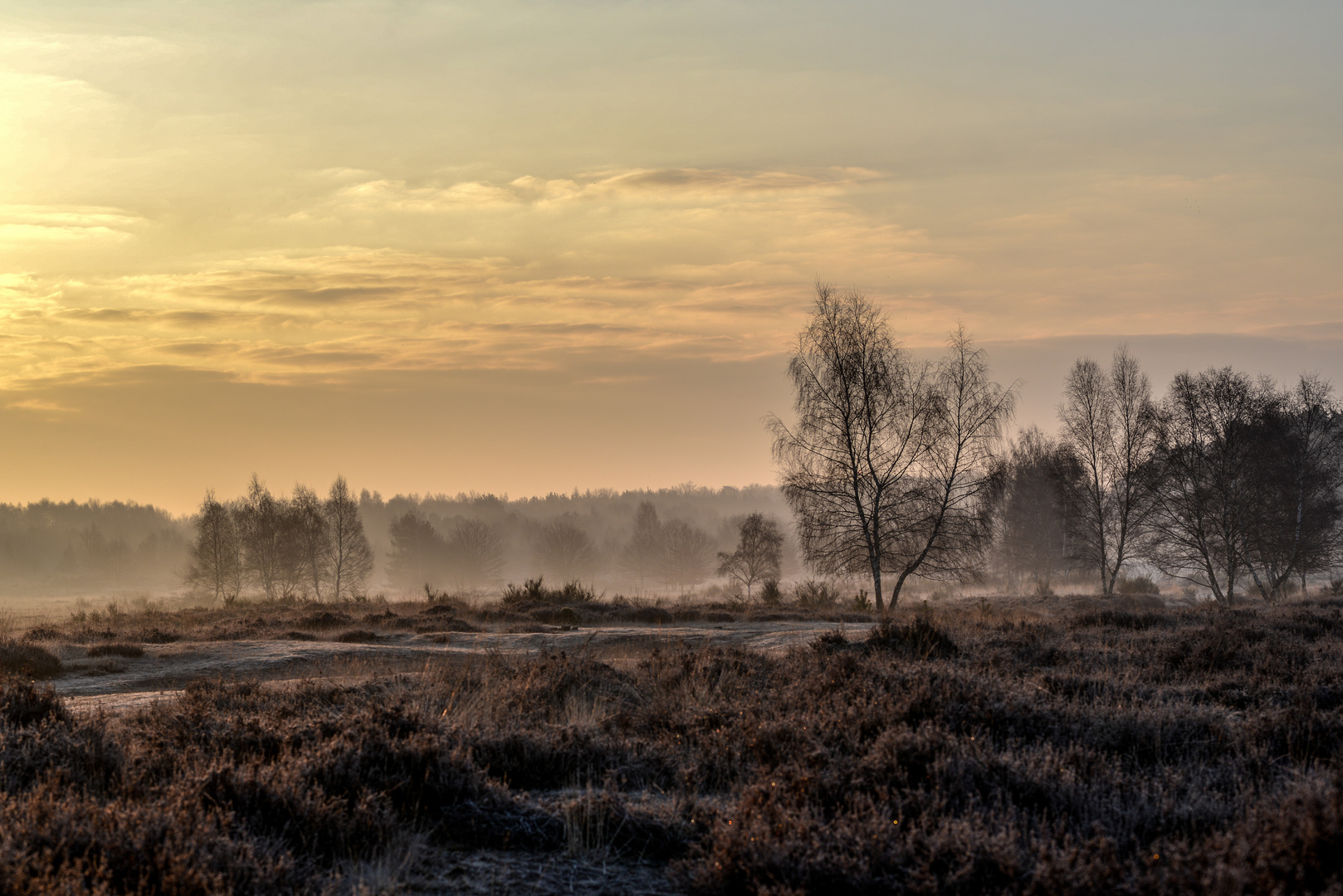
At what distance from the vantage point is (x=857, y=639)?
46.3ft

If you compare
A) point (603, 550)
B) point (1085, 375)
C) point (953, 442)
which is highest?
point (1085, 375)

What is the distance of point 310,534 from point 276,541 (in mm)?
2317

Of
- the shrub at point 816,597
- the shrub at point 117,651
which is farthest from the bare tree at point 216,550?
the shrub at point 117,651

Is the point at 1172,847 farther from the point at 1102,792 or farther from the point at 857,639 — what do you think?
the point at 857,639

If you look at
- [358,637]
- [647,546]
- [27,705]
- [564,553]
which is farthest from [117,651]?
[647,546]

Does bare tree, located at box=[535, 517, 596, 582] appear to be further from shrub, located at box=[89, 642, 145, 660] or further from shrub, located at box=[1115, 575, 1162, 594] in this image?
shrub, located at box=[89, 642, 145, 660]

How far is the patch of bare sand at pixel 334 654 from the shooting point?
1329 centimetres

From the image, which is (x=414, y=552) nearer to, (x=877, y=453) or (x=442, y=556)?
(x=442, y=556)

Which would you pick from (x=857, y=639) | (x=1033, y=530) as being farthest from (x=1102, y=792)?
(x=1033, y=530)

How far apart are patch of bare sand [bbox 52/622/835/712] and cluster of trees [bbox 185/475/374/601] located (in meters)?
45.5

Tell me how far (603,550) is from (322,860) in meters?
126

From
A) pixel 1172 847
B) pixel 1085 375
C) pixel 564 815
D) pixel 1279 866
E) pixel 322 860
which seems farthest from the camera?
pixel 1085 375

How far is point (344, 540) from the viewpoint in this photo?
67.1 m

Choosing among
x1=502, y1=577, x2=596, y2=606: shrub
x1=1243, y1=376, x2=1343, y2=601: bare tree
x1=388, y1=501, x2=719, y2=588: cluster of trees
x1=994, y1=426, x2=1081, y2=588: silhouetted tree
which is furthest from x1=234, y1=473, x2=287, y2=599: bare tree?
x1=1243, y1=376, x2=1343, y2=601: bare tree
